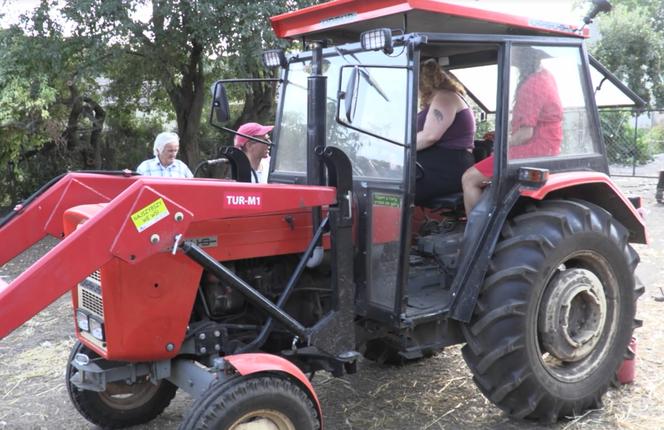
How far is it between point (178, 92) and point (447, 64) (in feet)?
24.6

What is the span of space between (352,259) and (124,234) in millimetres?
1228

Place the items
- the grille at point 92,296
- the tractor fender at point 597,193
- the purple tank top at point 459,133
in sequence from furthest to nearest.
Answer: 1. the purple tank top at point 459,133
2. the tractor fender at point 597,193
3. the grille at point 92,296

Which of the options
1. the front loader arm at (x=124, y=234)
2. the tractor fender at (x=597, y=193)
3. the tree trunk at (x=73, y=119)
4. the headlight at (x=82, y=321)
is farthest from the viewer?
the tree trunk at (x=73, y=119)

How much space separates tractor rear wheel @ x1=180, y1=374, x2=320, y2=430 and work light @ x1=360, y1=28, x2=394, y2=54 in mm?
1608

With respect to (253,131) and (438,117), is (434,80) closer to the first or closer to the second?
(438,117)

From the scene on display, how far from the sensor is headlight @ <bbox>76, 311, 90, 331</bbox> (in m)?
3.28

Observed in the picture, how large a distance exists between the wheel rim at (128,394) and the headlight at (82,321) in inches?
22.8

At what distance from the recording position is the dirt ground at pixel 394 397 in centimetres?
385

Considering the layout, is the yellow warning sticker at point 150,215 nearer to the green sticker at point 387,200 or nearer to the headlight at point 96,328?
the headlight at point 96,328

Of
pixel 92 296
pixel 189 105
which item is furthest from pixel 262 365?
pixel 189 105

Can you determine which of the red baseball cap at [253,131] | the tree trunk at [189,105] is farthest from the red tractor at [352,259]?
the tree trunk at [189,105]

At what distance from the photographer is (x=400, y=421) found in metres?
3.90

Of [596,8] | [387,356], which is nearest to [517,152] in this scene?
[596,8]

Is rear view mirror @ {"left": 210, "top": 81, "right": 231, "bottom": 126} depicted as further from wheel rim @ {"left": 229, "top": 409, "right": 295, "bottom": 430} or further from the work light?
wheel rim @ {"left": 229, "top": 409, "right": 295, "bottom": 430}
